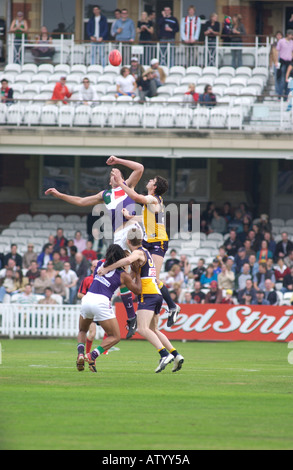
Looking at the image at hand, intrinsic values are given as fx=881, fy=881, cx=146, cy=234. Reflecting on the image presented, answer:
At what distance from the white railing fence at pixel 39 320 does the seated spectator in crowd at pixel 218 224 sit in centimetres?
622

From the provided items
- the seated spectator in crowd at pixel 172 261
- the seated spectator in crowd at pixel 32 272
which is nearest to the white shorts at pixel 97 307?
the seated spectator in crowd at pixel 172 261

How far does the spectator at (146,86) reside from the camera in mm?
27422

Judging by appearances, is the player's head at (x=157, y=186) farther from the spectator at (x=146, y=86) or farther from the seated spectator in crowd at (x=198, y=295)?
the spectator at (x=146, y=86)

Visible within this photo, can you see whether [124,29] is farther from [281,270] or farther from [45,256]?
[281,270]

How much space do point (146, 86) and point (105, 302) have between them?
16.9m

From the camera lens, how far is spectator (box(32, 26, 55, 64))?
1186 inches

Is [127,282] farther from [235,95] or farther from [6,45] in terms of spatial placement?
[6,45]

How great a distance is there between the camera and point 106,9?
3281cm

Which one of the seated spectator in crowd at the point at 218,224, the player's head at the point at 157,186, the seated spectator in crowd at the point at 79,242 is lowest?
the seated spectator in crowd at the point at 79,242

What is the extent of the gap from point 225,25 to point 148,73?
3.59m

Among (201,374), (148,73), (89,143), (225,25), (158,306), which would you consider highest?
(225,25)

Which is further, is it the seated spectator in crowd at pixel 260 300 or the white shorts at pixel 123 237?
the seated spectator in crowd at pixel 260 300

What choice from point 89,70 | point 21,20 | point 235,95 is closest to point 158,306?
point 235,95

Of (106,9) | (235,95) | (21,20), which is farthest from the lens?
(106,9)
